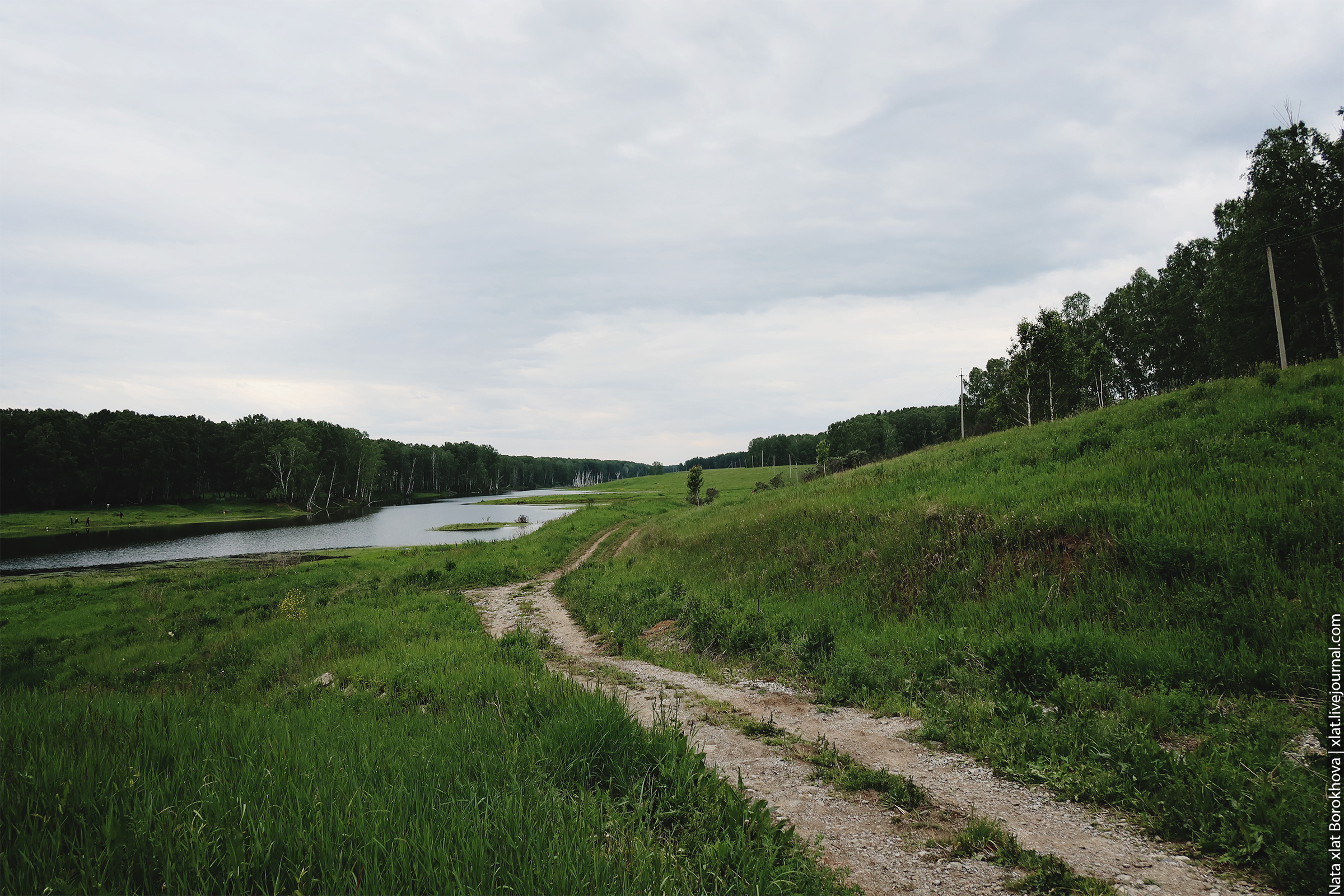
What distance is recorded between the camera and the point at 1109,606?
8.83 m

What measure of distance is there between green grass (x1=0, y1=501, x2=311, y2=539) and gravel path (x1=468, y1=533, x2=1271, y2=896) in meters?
93.5

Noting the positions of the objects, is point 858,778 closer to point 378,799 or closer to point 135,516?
point 378,799

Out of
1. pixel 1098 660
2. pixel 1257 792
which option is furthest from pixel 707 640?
pixel 1257 792

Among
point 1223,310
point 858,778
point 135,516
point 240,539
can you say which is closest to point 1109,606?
point 858,778

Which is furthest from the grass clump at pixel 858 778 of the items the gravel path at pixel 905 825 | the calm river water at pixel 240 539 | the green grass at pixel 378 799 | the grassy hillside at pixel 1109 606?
the calm river water at pixel 240 539

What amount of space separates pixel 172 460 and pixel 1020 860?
136m

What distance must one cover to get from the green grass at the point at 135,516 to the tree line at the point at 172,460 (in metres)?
3.70

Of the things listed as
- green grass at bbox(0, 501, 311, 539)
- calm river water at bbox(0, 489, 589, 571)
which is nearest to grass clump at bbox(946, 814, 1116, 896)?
calm river water at bbox(0, 489, 589, 571)

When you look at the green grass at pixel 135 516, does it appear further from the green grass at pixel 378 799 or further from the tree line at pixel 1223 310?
the tree line at pixel 1223 310

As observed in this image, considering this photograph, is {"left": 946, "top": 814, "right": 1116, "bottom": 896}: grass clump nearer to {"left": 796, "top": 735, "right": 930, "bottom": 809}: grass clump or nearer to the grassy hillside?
{"left": 796, "top": 735, "right": 930, "bottom": 809}: grass clump

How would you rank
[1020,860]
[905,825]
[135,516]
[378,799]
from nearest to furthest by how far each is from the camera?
[378,799] < [1020,860] < [905,825] < [135,516]

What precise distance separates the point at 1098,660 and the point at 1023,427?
2016 cm

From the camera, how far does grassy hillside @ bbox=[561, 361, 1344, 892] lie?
16.7ft

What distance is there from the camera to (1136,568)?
362 inches
